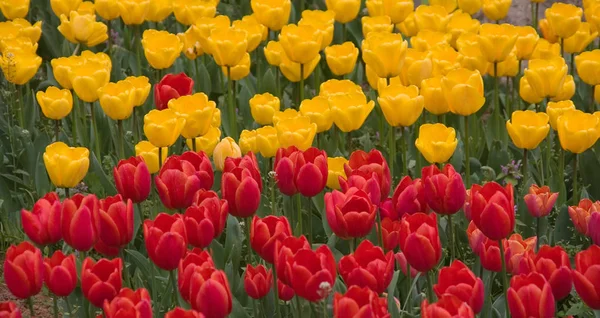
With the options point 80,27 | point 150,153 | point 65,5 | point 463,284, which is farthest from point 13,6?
point 463,284

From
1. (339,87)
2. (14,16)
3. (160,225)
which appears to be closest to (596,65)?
(339,87)

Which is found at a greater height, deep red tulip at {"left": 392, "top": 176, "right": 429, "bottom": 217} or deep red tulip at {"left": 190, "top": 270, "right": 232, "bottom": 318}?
deep red tulip at {"left": 190, "top": 270, "right": 232, "bottom": 318}

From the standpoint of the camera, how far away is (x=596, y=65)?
15.3ft

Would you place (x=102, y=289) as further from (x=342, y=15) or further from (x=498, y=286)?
(x=342, y=15)

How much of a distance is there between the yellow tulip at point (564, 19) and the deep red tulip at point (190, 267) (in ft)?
9.44

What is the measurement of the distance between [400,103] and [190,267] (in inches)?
65.5

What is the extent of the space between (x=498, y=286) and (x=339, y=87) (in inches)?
43.7

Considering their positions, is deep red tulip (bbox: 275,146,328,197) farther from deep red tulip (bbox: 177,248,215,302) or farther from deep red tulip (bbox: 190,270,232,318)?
deep red tulip (bbox: 190,270,232,318)

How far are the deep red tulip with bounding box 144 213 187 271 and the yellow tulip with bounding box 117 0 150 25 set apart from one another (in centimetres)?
251

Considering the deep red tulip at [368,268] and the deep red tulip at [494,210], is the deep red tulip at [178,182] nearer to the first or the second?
the deep red tulip at [368,268]

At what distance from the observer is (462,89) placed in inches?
163

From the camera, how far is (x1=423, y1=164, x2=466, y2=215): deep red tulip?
319 centimetres

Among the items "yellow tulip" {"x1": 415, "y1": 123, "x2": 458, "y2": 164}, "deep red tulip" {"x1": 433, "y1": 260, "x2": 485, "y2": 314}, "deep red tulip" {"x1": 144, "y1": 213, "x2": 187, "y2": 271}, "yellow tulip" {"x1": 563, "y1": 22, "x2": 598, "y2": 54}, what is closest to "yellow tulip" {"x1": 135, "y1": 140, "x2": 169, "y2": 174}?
"yellow tulip" {"x1": 415, "y1": 123, "x2": 458, "y2": 164}

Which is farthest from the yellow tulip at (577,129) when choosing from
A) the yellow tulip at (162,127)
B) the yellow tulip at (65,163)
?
the yellow tulip at (65,163)
